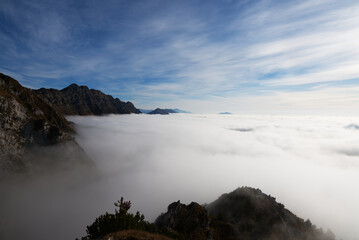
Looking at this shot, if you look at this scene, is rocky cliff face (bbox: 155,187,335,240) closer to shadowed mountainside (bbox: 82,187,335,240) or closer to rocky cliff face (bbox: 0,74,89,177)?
shadowed mountainside (bbox: 82,187,335,240)

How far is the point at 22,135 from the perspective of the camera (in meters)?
82.5

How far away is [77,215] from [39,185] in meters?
A: 40.0

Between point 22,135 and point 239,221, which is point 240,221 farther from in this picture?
point 22,135

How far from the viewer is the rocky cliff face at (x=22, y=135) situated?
7481 centimetres

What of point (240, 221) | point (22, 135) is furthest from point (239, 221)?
point (22, 135)

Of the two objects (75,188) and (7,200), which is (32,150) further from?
(75,188)

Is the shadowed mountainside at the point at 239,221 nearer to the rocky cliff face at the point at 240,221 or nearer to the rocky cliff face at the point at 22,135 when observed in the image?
the rocky cliff face at the point at 240,221

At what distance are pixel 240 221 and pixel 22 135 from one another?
349 ft

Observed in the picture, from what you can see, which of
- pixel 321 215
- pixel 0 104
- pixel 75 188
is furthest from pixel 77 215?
pixel 321 215

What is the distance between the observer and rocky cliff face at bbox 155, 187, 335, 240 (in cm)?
5688

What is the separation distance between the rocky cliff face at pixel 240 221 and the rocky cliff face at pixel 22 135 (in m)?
71.9

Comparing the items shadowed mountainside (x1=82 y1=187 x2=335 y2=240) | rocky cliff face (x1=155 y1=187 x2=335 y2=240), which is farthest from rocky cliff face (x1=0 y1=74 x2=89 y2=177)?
rocky cliff face (x1=155 y1=187 x2=335 y2=240)

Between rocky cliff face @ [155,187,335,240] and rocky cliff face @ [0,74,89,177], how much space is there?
2833 inches

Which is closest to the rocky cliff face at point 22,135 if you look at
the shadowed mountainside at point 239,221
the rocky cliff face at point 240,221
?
the shadowed mountainside at point 239,221
